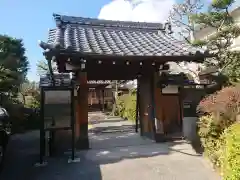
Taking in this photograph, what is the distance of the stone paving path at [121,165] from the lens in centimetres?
557

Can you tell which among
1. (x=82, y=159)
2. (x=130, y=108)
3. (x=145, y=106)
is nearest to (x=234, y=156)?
(x=82, y=159)

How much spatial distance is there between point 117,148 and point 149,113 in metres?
1.96

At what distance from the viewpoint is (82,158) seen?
22.6 feet

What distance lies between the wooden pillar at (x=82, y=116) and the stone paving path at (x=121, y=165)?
394 mm

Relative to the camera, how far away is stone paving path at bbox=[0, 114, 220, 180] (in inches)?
219

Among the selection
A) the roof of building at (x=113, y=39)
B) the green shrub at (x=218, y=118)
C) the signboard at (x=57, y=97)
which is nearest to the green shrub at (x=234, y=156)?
the green shrub at (x=218, y=118)

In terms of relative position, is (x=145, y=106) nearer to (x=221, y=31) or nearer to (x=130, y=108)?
(x=221, y=31)

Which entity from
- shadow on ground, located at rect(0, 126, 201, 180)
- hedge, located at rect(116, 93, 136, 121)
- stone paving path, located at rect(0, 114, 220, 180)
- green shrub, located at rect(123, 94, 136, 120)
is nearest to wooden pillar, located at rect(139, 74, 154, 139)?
shadow on ground, located at rect(0, 126, 201, 180)

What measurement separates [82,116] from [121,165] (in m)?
2.37

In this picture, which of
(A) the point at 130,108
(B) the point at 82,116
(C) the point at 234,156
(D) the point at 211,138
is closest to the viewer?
(C) the point at 234,156

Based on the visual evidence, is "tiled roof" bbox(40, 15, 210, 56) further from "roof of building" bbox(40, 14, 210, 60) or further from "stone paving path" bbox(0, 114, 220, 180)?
"stone paving path" bbox(0, 114, 220, 180)

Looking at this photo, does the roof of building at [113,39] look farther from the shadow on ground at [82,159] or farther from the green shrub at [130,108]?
the green shrub at [130,108]

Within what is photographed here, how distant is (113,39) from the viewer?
9.05 meters

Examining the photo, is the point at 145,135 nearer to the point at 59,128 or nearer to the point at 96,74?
the point at 96,74
